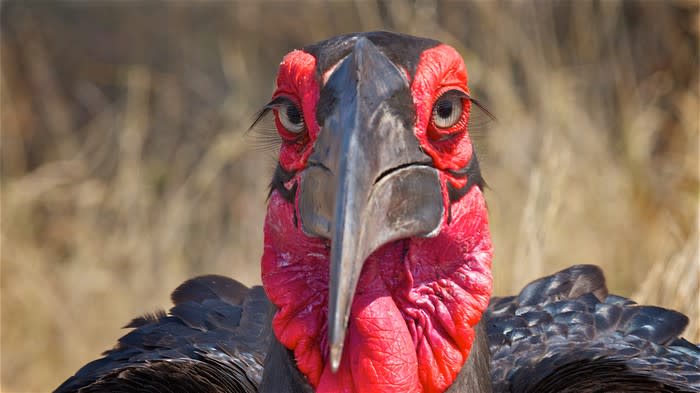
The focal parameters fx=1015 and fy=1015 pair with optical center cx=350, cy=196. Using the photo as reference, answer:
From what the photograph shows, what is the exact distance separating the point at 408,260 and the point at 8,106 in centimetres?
555

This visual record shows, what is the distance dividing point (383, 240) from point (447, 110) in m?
0.41

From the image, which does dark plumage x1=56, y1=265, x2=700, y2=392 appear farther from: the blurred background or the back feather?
the blurred background

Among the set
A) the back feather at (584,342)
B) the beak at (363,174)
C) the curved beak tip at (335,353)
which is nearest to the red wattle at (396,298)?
the beak at (363,174)

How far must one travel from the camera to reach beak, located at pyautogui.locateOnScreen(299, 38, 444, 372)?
2.01m

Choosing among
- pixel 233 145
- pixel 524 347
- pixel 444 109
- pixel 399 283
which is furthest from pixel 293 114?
pixel 233 145

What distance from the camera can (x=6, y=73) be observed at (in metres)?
7.36

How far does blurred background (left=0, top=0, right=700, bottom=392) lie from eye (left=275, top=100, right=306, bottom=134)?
1.98 m

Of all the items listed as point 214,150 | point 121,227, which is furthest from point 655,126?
point 121,227

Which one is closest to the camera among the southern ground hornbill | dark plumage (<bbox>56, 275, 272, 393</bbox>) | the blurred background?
the southern ground hornbill

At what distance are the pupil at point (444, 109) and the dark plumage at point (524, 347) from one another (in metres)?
0.76

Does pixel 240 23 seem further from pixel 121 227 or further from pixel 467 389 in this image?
pixel 467 389

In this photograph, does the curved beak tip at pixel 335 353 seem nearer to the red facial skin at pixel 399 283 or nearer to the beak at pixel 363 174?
the beak at pixel 363 174

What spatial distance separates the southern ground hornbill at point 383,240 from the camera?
214 cm

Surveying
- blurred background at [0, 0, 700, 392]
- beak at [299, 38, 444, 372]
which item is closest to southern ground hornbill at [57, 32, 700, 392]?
beak at [299, 38, 444, 372]
